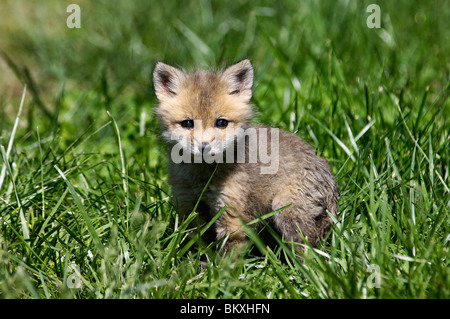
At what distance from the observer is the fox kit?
3.40m

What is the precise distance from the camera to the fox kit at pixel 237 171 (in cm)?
340

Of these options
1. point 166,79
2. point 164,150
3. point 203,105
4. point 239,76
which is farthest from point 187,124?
point 164,150

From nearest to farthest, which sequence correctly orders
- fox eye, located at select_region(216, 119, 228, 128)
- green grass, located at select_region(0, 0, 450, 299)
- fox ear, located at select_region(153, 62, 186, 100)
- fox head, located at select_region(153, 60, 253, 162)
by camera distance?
green grass, located at select_region(0, 0, 450, 299), fox head, located at select_region(153, 60, 253, 162), fox eye, located at select_region(216, 119, 228, 128), fox ear, located at select_region(153, 62, 186, 100)

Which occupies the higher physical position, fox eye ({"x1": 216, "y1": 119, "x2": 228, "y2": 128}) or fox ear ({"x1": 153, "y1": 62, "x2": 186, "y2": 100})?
fox ear ({"x1": 153, "y1": 62, "x2": 186, "y2": 100})

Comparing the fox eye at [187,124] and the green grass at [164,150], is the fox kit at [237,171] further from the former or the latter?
the green grass at [164,150]

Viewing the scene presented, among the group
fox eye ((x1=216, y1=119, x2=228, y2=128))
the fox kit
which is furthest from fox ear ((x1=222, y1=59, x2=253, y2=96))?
fox eye ((x1=216, y1=119, x2=228, y2=128))

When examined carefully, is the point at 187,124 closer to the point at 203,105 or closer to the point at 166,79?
the point at 203,105

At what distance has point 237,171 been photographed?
3547 mm

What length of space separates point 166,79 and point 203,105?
0.41 metres

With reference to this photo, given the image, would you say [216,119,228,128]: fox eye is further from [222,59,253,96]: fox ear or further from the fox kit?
[222,59,253,96]: fox ear

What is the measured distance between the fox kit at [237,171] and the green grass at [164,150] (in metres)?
0.20

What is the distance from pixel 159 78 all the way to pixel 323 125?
1.54 metres

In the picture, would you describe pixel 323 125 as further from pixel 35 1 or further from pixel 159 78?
pixel 35 1

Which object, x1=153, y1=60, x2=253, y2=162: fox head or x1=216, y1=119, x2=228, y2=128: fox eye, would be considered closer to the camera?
x1=153, y1=60, x2=253, y2=162: fox head
